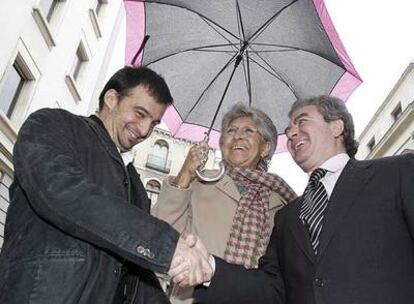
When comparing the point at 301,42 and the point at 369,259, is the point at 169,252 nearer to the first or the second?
the point at 369,259

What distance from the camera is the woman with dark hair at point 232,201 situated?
2674 millimetres

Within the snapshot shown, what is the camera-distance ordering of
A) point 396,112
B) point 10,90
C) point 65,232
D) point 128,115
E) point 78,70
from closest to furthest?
point 65,232, point 128,115, point 10,90, point 78,70, point 396,112

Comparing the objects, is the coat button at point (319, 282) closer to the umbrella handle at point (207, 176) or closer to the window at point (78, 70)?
the umbrella handle at point (207, 176)

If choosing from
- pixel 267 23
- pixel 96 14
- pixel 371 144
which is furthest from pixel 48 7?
pixel 371 144

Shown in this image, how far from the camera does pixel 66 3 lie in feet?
38.8

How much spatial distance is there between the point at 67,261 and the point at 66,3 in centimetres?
1188

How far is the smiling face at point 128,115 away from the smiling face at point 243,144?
977mm

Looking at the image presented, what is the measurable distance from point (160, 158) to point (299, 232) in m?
23.5

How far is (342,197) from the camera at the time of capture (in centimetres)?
201

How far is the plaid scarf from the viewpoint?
2646mm

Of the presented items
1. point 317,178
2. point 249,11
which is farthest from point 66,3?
point 317,178

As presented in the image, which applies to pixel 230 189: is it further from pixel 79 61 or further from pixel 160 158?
pixel 160 158

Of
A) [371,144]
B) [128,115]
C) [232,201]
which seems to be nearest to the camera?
[128,115]

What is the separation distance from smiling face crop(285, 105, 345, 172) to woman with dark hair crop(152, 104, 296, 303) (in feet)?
1.34
